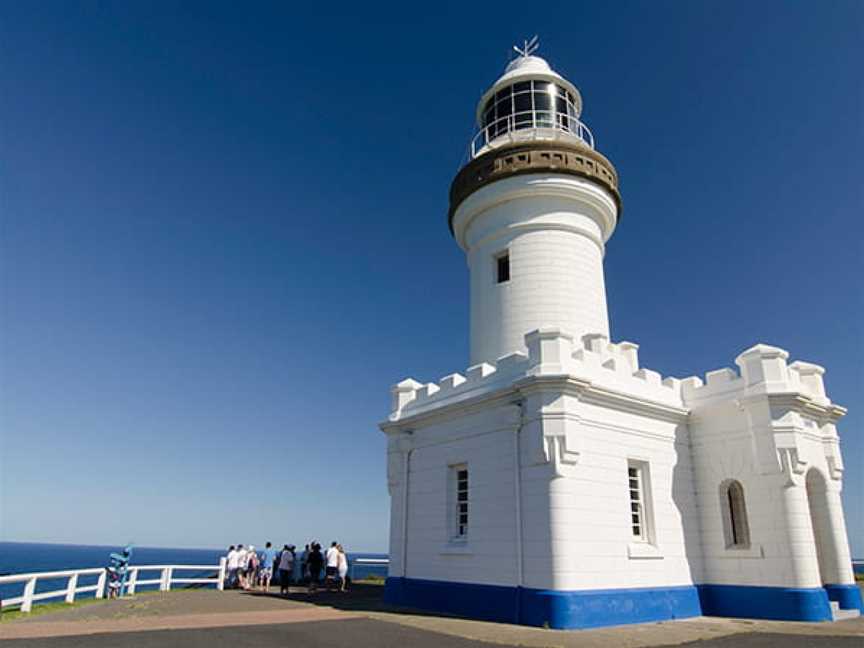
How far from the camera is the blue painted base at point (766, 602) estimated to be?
11.4 meters

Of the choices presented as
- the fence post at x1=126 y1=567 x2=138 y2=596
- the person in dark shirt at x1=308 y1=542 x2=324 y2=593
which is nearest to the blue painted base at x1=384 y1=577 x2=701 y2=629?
the person in dark shirt at x1=308 y1=542 x2=324 y2=593

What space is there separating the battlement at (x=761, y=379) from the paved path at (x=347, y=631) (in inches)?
182

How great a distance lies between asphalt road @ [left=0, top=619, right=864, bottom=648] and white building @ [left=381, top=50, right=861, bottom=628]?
2.04 meters

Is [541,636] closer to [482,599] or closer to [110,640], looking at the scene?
[482,599]

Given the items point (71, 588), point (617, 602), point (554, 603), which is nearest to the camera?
point (554, 603)

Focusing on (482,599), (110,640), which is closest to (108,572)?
(110,640)

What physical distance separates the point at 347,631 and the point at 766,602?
8.38m

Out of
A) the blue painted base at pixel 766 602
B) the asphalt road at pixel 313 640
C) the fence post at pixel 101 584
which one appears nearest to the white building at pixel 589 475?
the blue painted base at pixel 766 602

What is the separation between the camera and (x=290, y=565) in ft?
58.1

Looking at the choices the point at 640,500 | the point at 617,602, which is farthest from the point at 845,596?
the point at 617,602

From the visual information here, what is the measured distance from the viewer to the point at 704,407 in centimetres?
1377

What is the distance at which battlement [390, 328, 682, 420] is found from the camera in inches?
462

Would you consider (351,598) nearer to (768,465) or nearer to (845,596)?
(768,465)

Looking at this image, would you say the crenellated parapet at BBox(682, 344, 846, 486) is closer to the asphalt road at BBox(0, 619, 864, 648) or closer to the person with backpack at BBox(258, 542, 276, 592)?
the asphalt road at BBox(0, 619, 864, 648)
